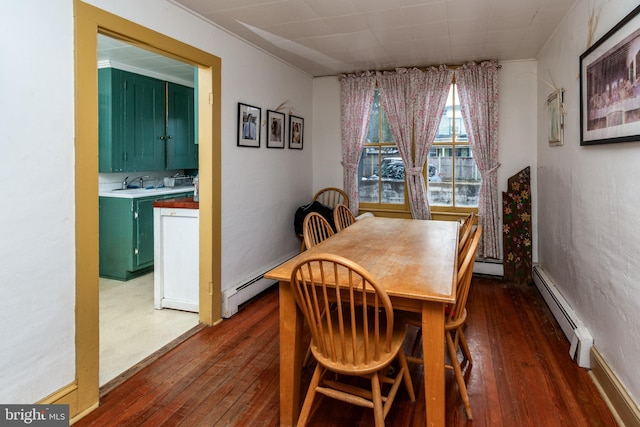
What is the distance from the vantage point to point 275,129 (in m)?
3.95

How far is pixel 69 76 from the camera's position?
1.85 meters

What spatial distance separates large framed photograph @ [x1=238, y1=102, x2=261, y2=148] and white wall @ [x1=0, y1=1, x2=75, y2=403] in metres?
1.55

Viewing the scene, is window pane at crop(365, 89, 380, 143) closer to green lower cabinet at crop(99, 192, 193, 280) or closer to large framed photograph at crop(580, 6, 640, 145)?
large framed photograph at crop(580, 6, 640, 145)

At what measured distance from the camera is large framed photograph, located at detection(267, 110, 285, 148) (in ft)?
12.5

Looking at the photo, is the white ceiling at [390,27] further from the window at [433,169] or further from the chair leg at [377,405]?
the chair leg at [377,405]

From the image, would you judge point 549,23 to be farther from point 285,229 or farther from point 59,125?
point 59,125

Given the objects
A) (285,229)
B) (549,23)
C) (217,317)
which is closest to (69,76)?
(217,317)

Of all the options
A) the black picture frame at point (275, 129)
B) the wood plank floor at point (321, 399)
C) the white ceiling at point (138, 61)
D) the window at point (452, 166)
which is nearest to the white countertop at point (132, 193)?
the white ceiling at point (138, 61)

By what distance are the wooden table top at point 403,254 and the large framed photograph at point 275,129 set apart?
129cm

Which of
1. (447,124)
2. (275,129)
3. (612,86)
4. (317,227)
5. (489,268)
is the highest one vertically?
(447,124)

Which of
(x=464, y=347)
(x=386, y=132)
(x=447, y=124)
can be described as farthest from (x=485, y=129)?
(x=464, y=347)

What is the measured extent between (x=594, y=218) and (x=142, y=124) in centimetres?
442

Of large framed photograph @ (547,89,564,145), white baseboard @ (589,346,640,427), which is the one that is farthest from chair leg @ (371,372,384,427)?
large framed photograph @ (547,89,564,145)

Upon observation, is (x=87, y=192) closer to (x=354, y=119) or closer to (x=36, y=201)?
(x=36, y=201)
